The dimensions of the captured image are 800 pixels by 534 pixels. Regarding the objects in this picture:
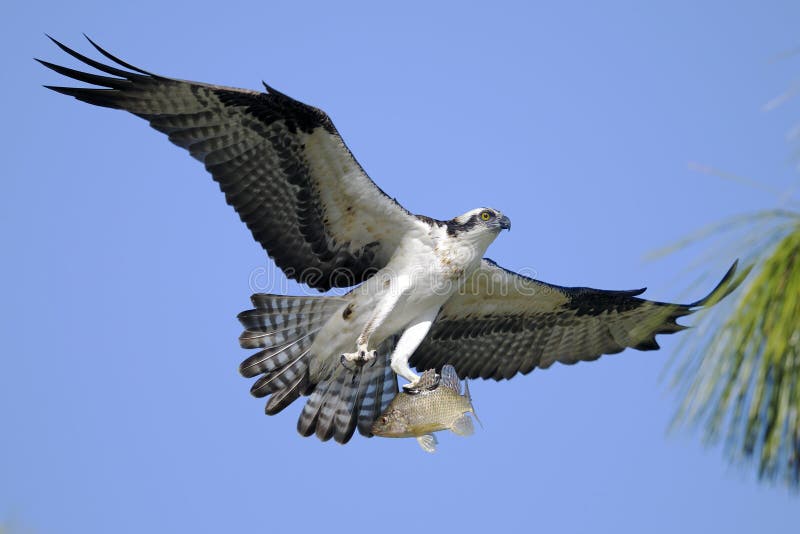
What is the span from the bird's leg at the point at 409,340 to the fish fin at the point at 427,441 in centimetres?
121

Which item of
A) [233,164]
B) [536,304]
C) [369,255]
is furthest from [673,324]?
[233,164]

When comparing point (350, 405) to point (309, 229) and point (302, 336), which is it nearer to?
point (302, 336)

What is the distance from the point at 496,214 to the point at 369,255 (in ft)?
4.63

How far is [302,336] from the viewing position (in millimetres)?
9844

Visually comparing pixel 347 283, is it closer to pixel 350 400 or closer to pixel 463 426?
pixel 350 400

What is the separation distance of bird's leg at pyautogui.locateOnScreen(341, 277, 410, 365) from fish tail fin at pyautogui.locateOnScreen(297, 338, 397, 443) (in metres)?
0.59

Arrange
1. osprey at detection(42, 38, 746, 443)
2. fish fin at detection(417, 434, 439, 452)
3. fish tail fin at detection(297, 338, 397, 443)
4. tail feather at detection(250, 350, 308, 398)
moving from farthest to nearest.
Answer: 1. fish tail fin at detection(297, 338, 397, 443)
2. tail feather at detection(250, 350, 308, 398)
3. osprey at detection(42, 38, 746, 443)
4. fish fin at detection(417, 434, 439, 452)

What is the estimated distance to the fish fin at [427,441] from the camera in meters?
8.22

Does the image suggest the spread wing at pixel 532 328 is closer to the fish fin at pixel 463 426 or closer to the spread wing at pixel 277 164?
the spread wing at pixel 277 164

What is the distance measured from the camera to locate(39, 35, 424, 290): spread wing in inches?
339

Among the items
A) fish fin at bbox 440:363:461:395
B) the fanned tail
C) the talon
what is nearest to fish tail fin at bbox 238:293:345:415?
the fanned tail

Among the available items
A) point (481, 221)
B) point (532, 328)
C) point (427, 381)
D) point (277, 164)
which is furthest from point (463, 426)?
point (532, 328)

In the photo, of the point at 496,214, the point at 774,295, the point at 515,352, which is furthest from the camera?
the point at 515,352

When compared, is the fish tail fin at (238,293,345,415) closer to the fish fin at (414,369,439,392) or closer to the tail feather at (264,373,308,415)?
the tail feather at (264,373,308,415)
